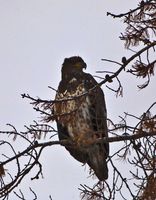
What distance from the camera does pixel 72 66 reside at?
28.1ft

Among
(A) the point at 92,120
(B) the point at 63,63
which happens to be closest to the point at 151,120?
(A) the point at 92,120

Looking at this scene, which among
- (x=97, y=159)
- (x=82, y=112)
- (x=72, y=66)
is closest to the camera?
(x=82, y=112)

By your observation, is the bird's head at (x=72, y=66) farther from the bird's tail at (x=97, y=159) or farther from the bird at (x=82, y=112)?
the bird's tail at (x=97, y=159)

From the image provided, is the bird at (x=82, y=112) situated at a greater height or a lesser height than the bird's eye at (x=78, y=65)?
lesser

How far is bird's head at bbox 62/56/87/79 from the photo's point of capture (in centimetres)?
840

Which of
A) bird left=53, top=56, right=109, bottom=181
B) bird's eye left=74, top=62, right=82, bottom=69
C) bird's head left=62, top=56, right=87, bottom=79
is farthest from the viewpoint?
bird's eye left=74, top=62, right=82, bottom=69

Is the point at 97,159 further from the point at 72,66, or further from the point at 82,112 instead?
the point at 72,66

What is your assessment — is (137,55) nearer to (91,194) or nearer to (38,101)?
(38,101)

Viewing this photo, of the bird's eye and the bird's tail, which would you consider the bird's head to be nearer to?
the bird's eye

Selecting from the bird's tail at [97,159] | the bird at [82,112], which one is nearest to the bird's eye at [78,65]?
the bird at [82,112]

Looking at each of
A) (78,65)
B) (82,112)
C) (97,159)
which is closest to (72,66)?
(78,65)

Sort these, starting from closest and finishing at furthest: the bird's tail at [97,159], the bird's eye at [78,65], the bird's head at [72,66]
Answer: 1. the bird's tail at [97,159]
2. the bird's head at [72,66]
3. the bird's eye at [78,65]

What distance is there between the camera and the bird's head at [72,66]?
840 centimetres

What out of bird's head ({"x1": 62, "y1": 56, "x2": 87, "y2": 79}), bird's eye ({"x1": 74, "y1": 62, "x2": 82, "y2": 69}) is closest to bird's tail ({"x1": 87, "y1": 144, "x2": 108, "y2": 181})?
bird's head ({"x1": 62, "y1": 56, "x2": 87, "y2": 79})
